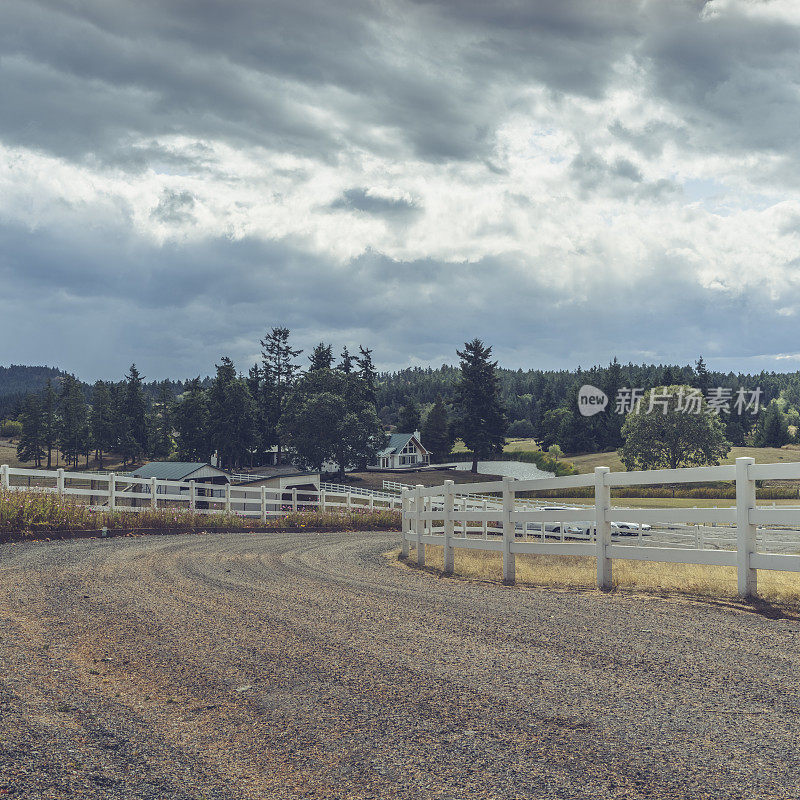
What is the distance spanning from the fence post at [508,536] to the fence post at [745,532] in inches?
147

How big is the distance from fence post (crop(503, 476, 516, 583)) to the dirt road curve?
7.48 ft

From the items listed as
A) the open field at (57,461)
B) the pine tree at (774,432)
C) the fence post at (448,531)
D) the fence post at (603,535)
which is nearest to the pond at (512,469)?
the pine tree at (774,432)

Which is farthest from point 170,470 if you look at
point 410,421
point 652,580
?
point 410,421

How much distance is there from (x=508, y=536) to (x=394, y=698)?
679 cm

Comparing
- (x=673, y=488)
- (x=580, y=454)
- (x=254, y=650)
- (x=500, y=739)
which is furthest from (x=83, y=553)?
(x=580, y=454)

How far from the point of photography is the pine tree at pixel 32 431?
480 ft

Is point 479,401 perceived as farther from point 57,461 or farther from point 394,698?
point 57,461

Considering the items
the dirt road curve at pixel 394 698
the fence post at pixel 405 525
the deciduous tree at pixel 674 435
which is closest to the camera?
the dirt road curve at pixel 394 698

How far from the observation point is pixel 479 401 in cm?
9894

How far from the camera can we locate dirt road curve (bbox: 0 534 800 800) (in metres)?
4.04

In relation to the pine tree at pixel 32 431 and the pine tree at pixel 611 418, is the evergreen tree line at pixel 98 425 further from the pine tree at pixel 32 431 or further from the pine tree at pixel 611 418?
the pine tree at pixel 611 418

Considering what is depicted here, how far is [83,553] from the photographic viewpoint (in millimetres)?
14891

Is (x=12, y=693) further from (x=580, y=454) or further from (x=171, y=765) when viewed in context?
(x=580, y=454)

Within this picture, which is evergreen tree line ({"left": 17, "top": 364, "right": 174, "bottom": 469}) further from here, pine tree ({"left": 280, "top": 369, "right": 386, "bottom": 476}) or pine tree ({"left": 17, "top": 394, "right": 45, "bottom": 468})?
pine tree ({"left": 280, "top": 369, "right": 386, "bottom": 476})
